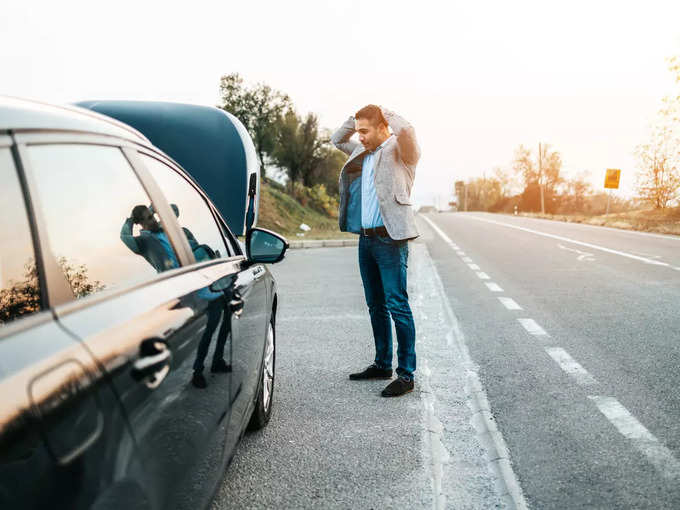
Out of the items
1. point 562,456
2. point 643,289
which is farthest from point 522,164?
point 562,456

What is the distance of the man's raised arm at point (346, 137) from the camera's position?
16.6 feet

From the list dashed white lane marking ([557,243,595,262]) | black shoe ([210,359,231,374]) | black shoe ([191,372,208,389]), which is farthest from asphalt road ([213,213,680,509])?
dashed white lane marking ([557,243,595,262])

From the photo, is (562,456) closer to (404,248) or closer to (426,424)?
(426,424)

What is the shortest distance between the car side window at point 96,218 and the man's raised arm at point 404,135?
2410 mm

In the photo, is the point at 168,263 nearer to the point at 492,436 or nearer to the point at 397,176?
the point at 492,436

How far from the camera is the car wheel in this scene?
3.57 metres

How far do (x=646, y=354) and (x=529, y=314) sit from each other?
6.63 feet

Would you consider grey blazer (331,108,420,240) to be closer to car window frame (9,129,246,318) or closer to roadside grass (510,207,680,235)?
car window frame (9,129,246,318)

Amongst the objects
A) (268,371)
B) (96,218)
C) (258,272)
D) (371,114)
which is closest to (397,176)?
(371,114)

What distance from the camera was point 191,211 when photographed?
2.87 meters

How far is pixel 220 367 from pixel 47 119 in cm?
109

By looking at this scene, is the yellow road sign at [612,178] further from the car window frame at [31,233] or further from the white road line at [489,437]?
the car window frame at [31,233]

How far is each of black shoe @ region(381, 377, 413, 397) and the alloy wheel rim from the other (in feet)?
2.70

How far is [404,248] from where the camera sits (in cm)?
459
